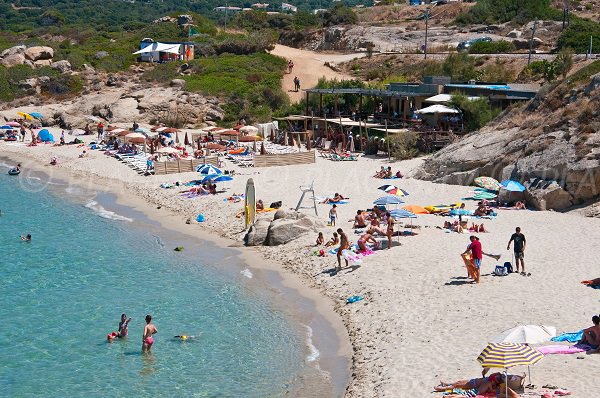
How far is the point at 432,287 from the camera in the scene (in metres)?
18.4

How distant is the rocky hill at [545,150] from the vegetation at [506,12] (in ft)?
146

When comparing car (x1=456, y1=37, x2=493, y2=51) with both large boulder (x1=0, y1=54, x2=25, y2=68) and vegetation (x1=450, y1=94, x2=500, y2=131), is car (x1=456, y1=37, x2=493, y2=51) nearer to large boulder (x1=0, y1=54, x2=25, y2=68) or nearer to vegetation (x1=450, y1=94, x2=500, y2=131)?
vegetation (x1=450, y1=94, x2=500, y2=131)

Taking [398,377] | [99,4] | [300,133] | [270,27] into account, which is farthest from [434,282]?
[99,4]

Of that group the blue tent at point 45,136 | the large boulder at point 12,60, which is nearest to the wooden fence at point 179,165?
the blue tent at point 45,136

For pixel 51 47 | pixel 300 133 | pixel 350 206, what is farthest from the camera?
pixel 51 47

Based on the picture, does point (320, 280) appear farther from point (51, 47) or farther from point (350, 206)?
point (51, 47)

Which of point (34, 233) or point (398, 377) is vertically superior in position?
point (398, 377)

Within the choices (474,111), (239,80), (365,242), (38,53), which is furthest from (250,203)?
(38,53)

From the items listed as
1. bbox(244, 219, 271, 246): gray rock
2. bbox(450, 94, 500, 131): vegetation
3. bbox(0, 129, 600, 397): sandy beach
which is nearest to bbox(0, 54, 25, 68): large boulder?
bbox(0, 129, 600, 397): sandy beach

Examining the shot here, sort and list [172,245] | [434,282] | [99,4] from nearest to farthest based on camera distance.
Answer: [434,282]
[172,245]
[99,4]

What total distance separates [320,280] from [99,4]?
419 ft

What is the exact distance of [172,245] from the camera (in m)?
25.6

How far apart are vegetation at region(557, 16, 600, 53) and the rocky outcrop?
36.0 m

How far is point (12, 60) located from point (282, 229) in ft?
164
